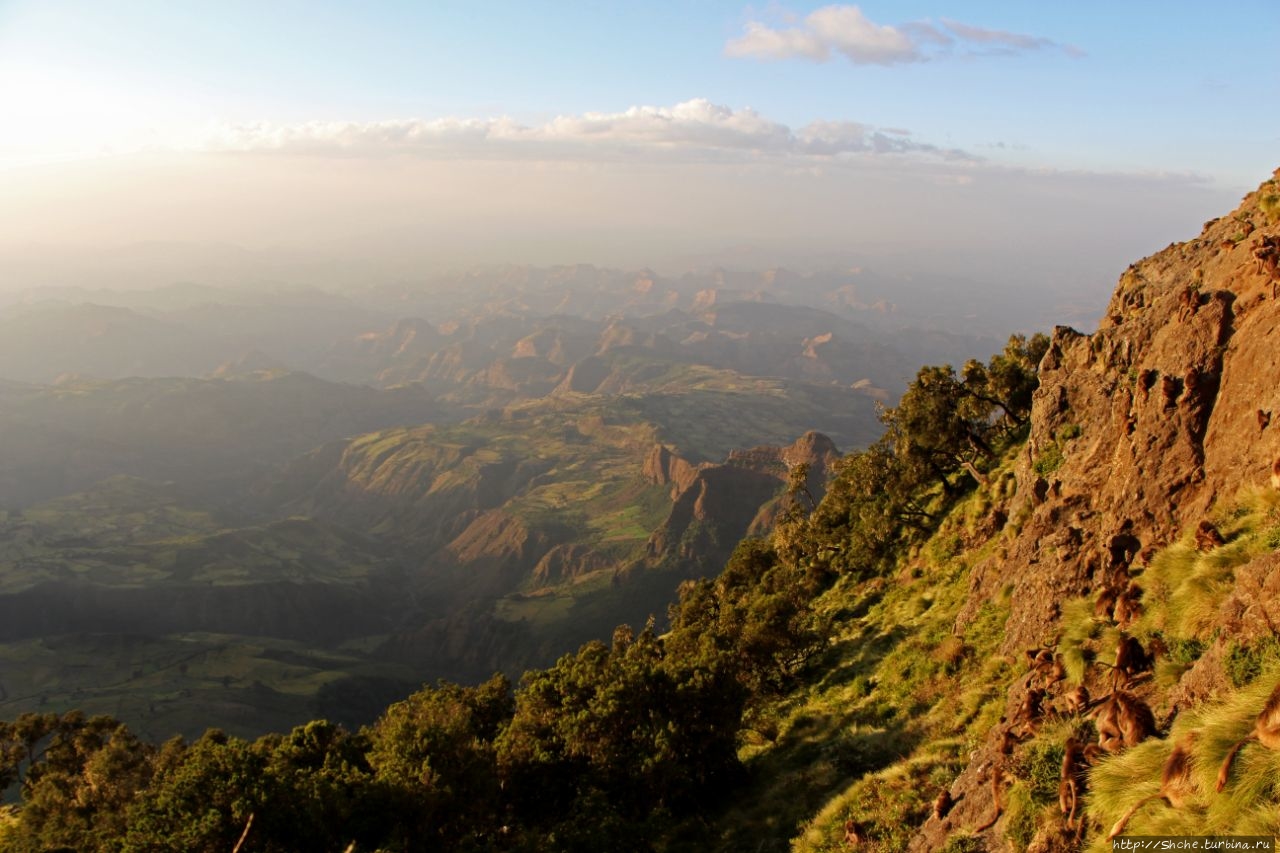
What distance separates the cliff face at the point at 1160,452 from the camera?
19.3 m

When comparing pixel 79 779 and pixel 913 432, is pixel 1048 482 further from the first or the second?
pixel 79 779

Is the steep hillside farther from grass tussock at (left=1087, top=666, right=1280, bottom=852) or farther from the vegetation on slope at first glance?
the vegetation on slope

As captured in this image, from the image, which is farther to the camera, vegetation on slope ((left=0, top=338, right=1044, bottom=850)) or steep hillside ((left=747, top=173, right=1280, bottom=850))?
vegetation on slope ((left=0, top=338, right=1044, bottom=850))

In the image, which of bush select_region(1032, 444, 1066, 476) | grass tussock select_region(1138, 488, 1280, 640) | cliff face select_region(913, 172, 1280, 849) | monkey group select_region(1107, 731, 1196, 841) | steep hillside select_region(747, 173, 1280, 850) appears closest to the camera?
monkey group select_region(1107, 731, 1196, 841)

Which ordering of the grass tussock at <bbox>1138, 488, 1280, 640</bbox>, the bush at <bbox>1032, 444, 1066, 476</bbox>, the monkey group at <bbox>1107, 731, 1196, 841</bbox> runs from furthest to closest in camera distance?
1. the bush at <bbox>1032, 444, 1066, 476</bbox>
2. the grass tussock at <bbox>1138, 488, 1280, 640</bbox>
3. the monkey group at <bbox>1107, 731, 1196, 841</bbox>

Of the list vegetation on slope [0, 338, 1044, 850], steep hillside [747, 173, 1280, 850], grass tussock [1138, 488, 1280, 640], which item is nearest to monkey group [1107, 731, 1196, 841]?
steep hillside [747, 173, 1280, 850]

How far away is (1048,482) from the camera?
33812mm

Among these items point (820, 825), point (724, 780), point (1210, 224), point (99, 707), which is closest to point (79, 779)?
point (724, 780)

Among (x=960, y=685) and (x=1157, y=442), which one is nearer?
(x=1157, y=442)

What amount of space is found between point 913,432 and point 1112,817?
4539 centimetres

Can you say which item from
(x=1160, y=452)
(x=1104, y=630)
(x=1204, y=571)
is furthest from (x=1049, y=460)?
(x=1204, y=571)

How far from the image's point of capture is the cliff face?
1927 cm

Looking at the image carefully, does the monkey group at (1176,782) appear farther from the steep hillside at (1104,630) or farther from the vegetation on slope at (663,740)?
the vegetation on slope at (663,740)

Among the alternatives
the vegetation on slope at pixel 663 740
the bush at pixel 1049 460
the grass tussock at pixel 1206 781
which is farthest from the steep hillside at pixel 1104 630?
the vegetation on slope at pixel 663 740
